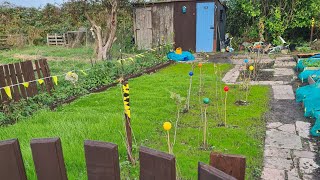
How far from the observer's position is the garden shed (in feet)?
42.2

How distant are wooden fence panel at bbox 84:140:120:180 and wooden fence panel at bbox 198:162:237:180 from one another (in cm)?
32

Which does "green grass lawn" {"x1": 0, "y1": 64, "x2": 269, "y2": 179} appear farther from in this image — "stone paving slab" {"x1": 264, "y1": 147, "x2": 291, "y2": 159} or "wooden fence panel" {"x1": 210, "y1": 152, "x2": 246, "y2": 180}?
"wooden fence panel" {"x1": 210, "y1": 152, "x2": 246, "y2": 180}

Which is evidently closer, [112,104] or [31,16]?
[112,104]

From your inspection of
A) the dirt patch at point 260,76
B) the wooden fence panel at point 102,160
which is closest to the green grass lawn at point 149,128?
the dirt patch at point 260,76

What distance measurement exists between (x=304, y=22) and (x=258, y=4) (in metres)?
2.23

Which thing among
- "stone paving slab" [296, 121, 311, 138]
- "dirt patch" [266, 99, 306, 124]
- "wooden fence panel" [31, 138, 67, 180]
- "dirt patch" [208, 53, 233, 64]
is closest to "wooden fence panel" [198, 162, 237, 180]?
"wooden fence panel" [31, 138, 67, 180]

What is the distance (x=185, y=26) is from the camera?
13.2 meters

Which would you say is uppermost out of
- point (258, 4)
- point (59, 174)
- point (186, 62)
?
point (258, 4)

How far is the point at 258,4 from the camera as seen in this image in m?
13.5

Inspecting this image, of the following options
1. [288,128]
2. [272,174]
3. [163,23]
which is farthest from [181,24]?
[272,174]

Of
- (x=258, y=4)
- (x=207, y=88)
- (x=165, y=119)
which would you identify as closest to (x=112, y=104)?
(x=165, y=119)

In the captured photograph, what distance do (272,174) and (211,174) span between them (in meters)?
2.19

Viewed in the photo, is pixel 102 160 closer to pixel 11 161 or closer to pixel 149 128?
pixel 11 161

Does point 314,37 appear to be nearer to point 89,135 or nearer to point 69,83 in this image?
point 69,83
